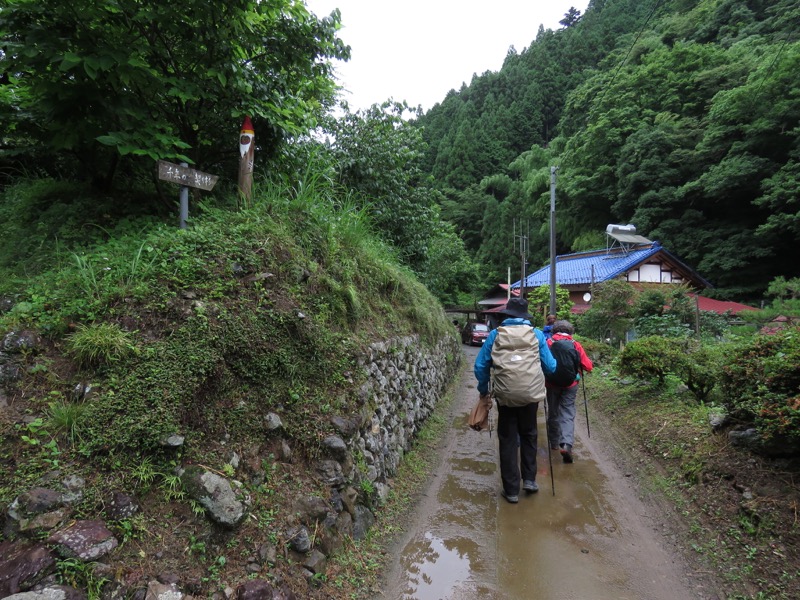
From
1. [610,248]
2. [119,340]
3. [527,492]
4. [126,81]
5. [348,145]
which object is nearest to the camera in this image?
[119,340]

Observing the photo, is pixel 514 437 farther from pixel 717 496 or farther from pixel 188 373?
pixel 188 373

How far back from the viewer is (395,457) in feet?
15.1

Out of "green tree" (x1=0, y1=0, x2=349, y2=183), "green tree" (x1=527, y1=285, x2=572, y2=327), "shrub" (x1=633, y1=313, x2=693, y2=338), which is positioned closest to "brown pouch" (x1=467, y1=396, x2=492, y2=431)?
"green tree" (x1=0, y1=0, x2=349, y2=183)

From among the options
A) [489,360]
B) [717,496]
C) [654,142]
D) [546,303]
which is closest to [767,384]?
[717,496]

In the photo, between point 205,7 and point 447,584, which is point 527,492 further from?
point 205,7

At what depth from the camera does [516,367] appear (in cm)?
402

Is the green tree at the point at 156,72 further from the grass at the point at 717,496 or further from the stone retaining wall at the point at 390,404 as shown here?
the grass at the point at 717,496

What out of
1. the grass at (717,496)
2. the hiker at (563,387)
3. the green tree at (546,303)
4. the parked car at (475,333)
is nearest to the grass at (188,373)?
the hiker at (563,387)

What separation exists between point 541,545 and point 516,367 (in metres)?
1.53

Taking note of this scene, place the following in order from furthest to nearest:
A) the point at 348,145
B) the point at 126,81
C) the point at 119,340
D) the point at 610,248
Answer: the point at 610,248 → the point at 348,145 → the point at 126,81 → the point at 119,340

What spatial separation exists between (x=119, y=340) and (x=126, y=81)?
2536mm

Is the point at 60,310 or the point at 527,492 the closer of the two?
the point at 60,310

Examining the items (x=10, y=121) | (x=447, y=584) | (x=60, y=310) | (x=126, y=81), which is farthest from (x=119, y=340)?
(x=10, y=121)

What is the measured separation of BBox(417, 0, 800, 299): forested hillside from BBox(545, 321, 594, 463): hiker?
28.8ft
